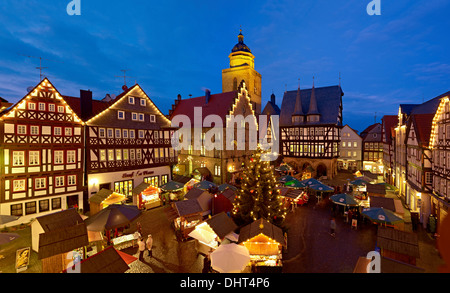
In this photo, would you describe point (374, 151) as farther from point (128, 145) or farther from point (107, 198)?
point (107, 198)

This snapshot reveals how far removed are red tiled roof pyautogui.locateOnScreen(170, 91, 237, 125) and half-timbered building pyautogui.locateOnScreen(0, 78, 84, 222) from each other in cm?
1662

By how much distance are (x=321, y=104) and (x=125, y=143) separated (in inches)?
1248

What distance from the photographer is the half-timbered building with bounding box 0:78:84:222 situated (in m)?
16.5

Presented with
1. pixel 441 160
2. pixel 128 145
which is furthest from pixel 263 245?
pixel 128 145

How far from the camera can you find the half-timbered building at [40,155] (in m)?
16.5

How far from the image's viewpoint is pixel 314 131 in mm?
35812

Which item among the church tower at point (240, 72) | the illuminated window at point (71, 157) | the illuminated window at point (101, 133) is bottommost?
the illuminated window at point (71, 157)

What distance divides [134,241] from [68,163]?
36.5ft

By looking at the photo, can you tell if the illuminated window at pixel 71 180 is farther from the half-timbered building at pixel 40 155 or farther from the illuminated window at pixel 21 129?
the illuminated window at pixel 21 129

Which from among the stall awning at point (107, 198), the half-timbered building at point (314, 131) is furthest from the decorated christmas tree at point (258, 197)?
the half-timbered building at point (314, 131)

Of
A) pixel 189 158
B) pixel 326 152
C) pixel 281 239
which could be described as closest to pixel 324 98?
pixel 326 152

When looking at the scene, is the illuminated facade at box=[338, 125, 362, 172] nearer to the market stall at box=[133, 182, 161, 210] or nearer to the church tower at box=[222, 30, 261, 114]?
the church tower at box=[222, 30, 261, 114]

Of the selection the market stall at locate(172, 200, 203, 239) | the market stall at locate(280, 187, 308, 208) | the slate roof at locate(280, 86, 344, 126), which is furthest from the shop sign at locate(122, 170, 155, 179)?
the slate roof at locate(280, 86, 344, 126)

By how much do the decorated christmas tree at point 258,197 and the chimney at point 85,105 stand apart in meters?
18.0
